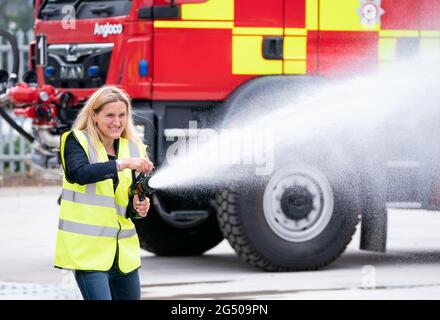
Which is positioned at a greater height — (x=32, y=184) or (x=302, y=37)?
(x=302, y=37)

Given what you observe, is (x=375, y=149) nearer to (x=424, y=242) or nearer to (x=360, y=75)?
(x=360, y=75)

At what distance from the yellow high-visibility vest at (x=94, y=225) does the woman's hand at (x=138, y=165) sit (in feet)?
0.36

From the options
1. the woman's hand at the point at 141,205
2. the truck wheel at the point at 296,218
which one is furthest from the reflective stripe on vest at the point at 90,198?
the truck wheel at the point at 296,218

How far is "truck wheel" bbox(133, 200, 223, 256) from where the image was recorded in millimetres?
11219

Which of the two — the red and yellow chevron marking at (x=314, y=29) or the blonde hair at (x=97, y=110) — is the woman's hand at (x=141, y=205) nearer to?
the blonde hair at (x=97, y=110)

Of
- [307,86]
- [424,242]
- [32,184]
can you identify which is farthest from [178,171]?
[32,184]

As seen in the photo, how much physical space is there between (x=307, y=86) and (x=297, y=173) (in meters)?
0.61

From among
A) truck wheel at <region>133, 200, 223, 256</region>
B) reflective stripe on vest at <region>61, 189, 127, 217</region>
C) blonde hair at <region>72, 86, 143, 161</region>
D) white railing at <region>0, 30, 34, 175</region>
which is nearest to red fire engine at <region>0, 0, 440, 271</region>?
truck wheel at <region>133, 200, 223, 256</region>

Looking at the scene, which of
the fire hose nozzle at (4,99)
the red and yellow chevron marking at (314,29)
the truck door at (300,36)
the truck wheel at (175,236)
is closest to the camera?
the red and yellow chevron marking at (314,29)

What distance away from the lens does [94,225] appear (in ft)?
19.7

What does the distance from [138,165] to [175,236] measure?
5.47 m

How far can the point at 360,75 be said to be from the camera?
1035 cm

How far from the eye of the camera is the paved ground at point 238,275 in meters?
8.97

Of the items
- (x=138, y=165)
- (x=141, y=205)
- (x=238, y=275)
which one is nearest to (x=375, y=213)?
(x=238, y=275)
